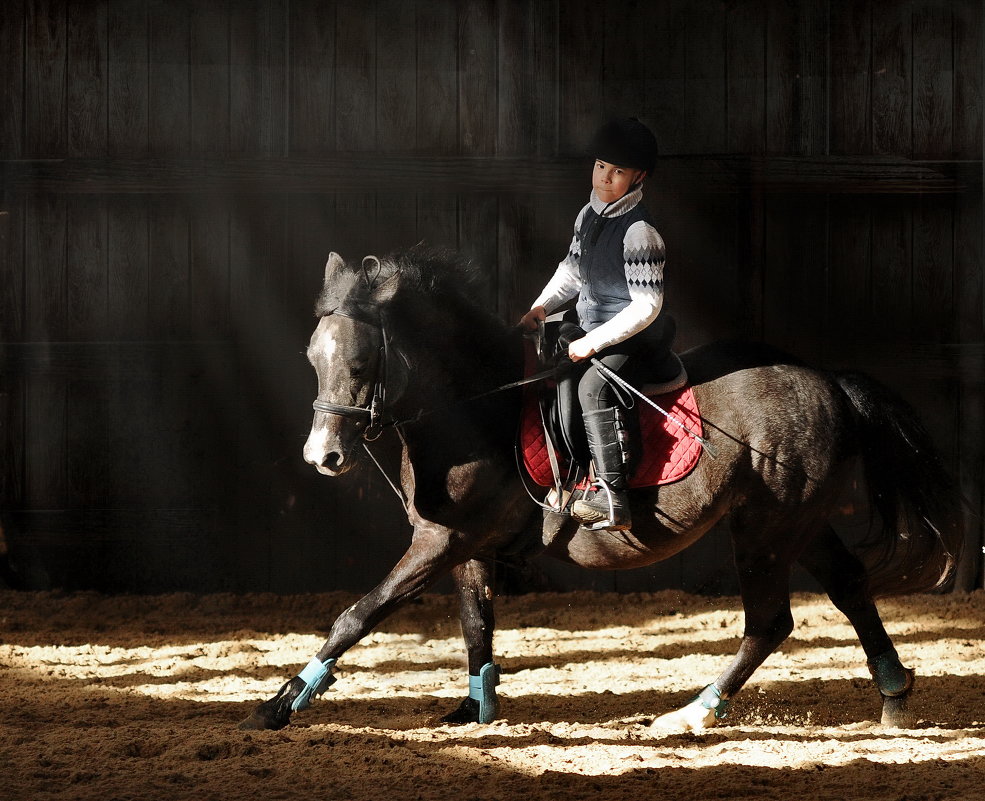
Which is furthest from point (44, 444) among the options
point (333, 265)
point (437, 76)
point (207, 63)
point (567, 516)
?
point (567, 516)

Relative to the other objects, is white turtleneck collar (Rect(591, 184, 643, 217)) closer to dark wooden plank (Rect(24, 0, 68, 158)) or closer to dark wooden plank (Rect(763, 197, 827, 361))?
dark wooden plank (Rect(763, 197, 827, 361))

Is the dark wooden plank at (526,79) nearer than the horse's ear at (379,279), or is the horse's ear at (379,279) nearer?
the horse's ear at (379,279)

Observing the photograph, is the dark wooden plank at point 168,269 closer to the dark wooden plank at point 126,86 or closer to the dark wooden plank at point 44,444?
the dark wooden plank at point 126,86

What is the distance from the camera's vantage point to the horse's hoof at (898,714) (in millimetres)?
4504

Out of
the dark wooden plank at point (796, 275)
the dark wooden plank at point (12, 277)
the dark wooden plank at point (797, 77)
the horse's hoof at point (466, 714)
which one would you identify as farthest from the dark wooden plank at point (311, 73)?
the horse's hoof at point (466, 714)

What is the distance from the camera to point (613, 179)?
164 inches

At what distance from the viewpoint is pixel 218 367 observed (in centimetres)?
717

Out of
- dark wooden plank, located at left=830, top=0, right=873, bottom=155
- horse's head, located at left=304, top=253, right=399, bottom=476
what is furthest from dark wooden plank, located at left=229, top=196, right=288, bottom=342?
dark wooden plank, located at left=830, top=0, right=873, bottom=155

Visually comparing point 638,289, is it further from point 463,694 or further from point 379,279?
point 463,694

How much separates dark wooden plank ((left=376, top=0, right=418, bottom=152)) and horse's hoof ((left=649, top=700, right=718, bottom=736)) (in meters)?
4.41

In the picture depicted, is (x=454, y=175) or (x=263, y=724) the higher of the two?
(x=454, y=175)

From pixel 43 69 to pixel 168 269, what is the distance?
1570 mm

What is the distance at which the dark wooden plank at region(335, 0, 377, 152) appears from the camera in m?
7.24

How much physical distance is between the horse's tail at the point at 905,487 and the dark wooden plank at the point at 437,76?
3679mm
